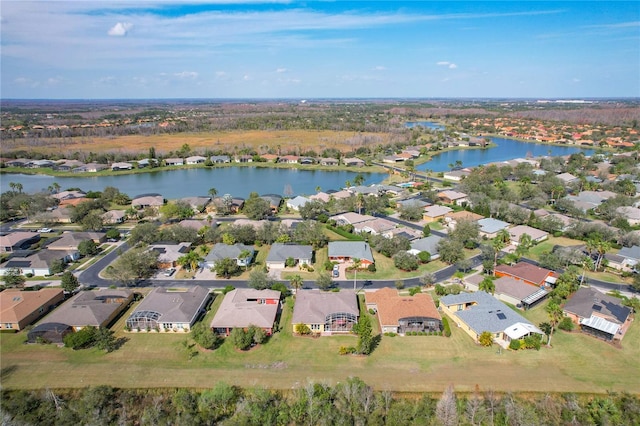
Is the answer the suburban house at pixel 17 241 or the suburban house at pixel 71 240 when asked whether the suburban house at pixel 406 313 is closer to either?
the suburban house at pixel 71 240

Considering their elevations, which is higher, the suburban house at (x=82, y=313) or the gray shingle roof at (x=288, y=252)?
the gray shingle roof at (x=288, y=252)

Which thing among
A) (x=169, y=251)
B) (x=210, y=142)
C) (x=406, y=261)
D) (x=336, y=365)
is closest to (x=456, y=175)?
(x=406, y=261)

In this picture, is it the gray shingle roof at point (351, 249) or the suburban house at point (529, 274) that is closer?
the suburban house at point (529, 274)

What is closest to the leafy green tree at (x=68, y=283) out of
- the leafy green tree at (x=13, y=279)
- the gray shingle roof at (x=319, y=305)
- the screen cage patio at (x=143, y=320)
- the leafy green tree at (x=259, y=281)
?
the leafy green tree at (x=13, y=279)

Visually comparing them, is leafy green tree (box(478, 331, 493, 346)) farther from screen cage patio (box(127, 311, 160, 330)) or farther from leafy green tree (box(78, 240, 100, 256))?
leafy green tree (box(78, 240, 100, 256))

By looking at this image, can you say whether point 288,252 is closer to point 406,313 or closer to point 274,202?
point 406,313

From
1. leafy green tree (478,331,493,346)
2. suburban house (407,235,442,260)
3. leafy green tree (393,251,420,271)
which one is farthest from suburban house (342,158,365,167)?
leafy green tree (478,331,493,346)
